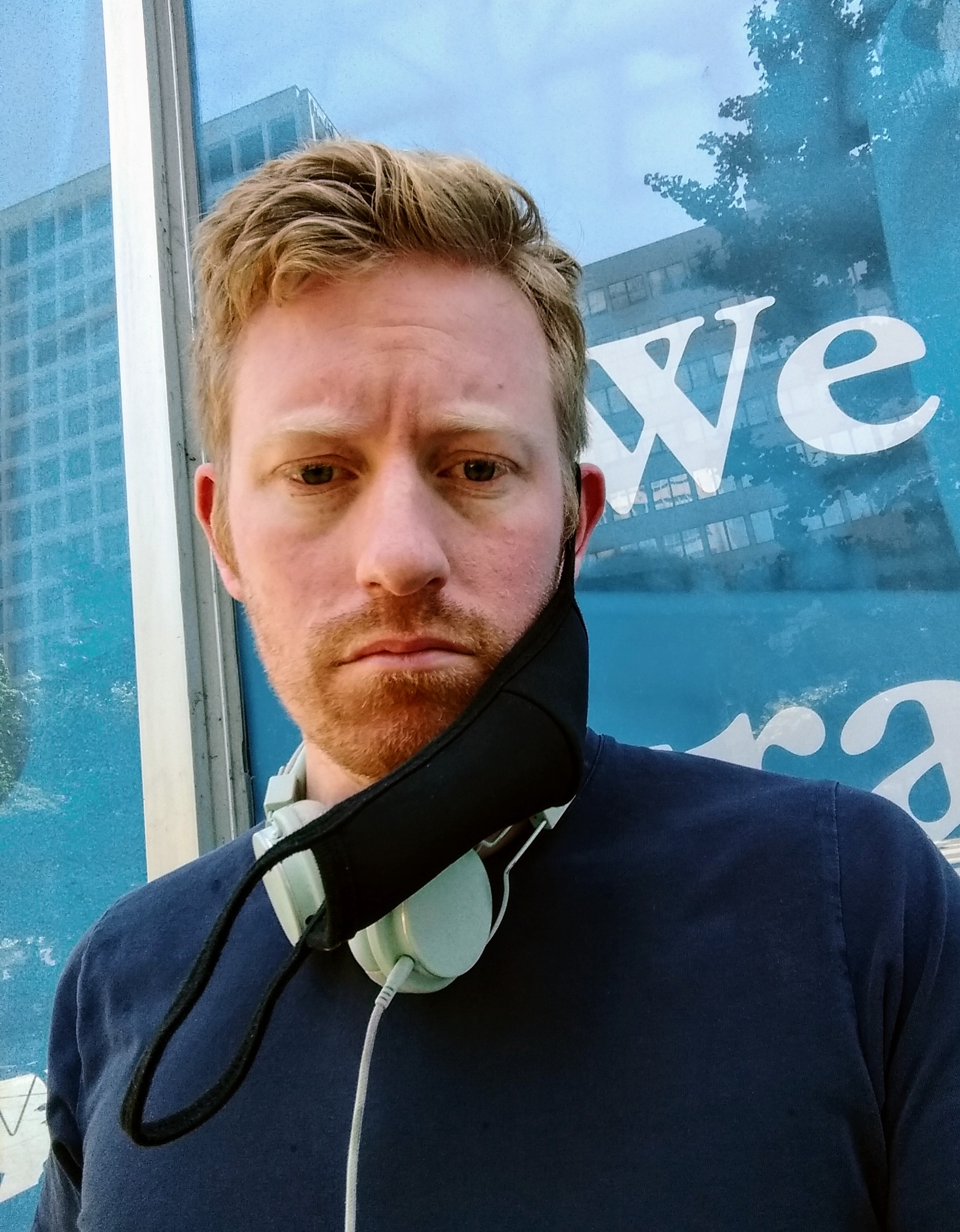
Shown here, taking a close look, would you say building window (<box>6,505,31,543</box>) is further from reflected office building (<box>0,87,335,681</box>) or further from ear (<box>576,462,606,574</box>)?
ear (<box>576,462,606,574</box>)

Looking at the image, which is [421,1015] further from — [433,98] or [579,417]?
[433,98]

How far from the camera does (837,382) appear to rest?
1.19 meters

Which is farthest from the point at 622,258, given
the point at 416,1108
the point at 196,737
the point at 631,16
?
the point at 416,1108

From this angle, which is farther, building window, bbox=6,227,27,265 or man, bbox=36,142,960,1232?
building window, bbox=6,227,27,265

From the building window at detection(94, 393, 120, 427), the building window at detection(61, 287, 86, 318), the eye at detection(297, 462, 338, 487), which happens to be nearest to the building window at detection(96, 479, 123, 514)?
the building window at detection(94, 393, 120, 427)

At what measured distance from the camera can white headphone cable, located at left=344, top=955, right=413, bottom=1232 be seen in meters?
0.56

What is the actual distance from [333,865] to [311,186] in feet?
2.18

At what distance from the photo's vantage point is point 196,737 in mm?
1492

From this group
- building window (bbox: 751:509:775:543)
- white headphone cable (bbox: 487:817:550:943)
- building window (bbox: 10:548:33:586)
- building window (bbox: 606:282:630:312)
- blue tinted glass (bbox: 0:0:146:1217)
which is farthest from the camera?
building window (bbox: 10:548:33:586)

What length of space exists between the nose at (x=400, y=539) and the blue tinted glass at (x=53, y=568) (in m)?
0.99

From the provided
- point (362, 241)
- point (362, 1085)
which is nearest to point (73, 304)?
point (362, 241)

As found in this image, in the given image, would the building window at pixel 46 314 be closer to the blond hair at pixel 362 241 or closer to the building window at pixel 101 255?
the building window at pixel 101 255

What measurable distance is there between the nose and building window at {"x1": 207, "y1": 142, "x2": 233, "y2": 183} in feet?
4.09

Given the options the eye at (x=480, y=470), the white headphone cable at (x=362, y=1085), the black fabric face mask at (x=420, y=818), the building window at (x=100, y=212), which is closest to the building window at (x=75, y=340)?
the building window at (x=100, y=212)
